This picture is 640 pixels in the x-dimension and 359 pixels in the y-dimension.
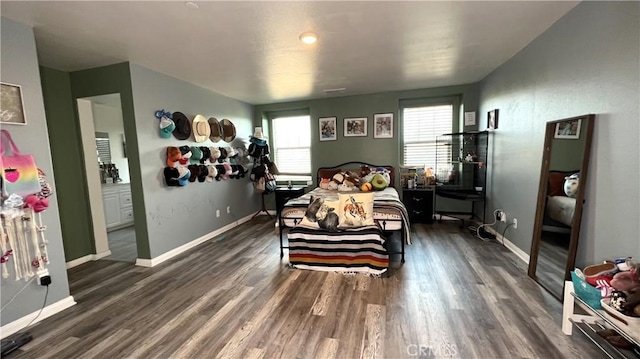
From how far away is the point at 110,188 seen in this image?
487 cm

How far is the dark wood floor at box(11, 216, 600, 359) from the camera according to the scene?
1.82 metres

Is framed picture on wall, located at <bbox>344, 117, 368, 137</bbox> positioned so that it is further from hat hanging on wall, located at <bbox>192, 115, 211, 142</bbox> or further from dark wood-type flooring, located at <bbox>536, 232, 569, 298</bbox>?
dark wood-type flooring, located at <bbox>536, 232, 569, 298</bbox>

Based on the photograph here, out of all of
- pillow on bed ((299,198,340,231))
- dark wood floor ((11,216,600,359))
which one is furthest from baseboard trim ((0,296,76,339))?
pillow on bed ((299,198,340,231))

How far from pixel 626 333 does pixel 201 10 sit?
3.35m

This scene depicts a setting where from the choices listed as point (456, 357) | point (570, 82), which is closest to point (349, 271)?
point (456, 357)

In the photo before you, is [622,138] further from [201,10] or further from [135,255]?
[135,255]

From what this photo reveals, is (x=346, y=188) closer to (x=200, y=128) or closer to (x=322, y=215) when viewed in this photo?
(x=322, y=215)

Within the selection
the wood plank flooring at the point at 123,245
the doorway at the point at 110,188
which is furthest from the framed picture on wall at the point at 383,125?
the wood plank flooring at the point at 123,245

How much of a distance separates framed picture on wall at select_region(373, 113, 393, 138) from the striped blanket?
272cm

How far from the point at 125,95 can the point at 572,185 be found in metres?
4.58

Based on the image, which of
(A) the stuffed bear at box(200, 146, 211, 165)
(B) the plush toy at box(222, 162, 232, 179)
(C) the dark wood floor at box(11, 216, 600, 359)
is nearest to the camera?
(C) the dark wood floor at box(11, 216, 600, 359)

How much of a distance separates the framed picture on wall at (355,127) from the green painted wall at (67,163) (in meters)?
4.19

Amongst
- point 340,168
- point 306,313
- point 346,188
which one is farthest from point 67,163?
point 340,168

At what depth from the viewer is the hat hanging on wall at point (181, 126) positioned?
11.9 ft
